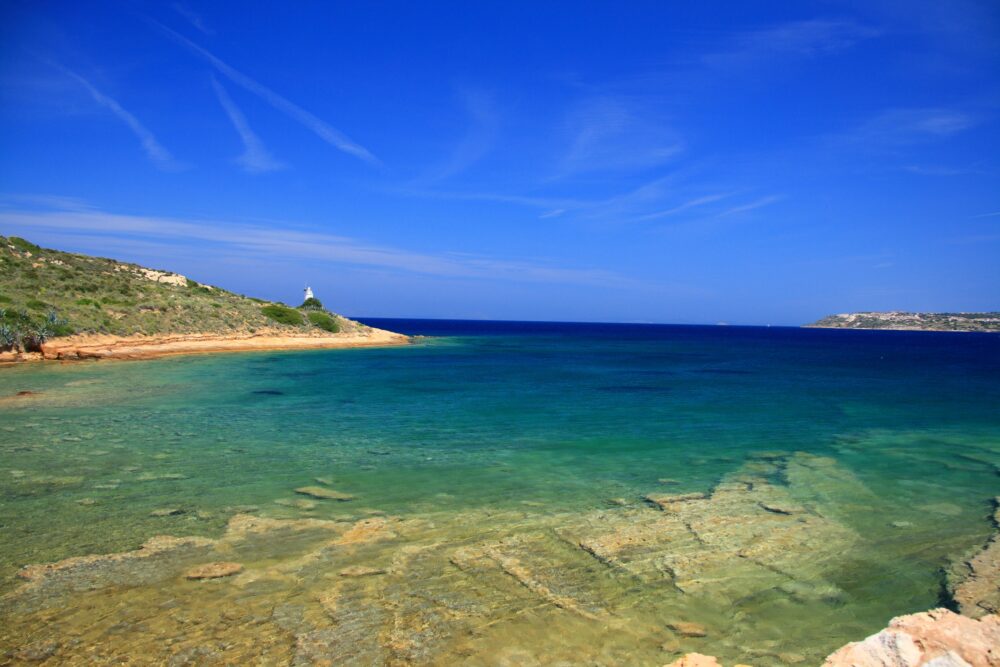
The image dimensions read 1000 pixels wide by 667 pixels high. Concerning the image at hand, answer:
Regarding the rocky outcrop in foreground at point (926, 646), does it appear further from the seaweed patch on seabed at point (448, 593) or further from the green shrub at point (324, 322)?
the green shrub at point (324, 322)

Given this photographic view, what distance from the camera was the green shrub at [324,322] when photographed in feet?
204

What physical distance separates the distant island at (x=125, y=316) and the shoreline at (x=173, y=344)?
65 mm

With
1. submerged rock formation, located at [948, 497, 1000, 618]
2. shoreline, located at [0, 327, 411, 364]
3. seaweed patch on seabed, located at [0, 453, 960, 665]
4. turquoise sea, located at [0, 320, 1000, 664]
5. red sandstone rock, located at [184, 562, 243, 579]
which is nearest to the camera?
seaweed patch on seabed, located at [0, 453, 960, 665]

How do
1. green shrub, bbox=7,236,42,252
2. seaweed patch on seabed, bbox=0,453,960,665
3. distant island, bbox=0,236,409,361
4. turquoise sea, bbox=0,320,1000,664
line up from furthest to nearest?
green shrub, bbox=7,236,42,252 → distant island, bbox=0,236,409,361 → turquoise sea, bbox=0,320,1000,664 → seaweed patch on seabed, bbox=0,453,960,665

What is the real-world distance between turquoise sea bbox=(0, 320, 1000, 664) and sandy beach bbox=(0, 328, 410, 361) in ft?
47.3

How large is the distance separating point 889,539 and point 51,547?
1287 cm

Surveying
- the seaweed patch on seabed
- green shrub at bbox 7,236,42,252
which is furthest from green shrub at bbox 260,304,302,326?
the seaweed patch on seabed

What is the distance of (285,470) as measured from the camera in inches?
511

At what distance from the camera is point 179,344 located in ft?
144

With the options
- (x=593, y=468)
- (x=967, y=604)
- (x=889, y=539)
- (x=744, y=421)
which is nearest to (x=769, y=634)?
(x=967, y=604)

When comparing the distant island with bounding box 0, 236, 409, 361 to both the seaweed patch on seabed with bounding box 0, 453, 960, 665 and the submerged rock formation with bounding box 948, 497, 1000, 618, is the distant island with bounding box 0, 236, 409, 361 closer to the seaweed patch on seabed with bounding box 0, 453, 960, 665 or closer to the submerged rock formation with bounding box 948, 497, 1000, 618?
the seaweed patch on seabed with bounding box 0, 453, 960, 665

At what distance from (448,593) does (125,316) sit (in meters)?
45.8

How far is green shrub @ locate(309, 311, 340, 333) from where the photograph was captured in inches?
2445

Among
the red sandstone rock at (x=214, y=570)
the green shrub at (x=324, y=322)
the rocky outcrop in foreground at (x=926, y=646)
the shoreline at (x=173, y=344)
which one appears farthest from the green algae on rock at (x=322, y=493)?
the green shrub at (x=324, y=322)
